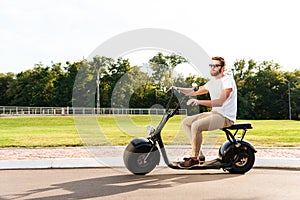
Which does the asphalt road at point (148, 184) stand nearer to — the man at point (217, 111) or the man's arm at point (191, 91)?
the man at point (217, 111)

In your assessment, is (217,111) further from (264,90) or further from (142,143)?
(264,90)

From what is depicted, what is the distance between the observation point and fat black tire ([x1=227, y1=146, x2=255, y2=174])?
20.9 ft

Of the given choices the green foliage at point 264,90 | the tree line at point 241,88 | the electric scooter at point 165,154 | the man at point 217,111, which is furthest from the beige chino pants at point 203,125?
the green foliage at point 264,90

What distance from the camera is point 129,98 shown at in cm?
796

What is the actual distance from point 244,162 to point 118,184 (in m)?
1.91

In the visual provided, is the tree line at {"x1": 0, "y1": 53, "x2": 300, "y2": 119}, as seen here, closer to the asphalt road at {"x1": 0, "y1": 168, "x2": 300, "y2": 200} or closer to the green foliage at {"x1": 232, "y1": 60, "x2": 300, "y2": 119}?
the green foliage at {"x1": 232, "y1": 60, "x2": 300, "y2": 119}

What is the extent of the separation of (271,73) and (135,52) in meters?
49.9

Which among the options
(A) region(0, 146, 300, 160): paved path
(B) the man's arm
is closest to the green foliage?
(A) region(0, 146, 300, 160): paved path

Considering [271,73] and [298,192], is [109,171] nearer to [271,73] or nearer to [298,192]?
[298,192]

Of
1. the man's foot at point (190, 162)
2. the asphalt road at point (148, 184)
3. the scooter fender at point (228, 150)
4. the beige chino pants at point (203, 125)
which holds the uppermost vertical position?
the beige chino pants at point (203, 125)

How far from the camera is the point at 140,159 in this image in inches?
248

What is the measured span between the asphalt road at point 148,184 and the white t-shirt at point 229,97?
35.4 inches

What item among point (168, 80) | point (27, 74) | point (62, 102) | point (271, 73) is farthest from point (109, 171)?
point (271, 73)

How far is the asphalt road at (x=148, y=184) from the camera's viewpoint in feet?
16.4
